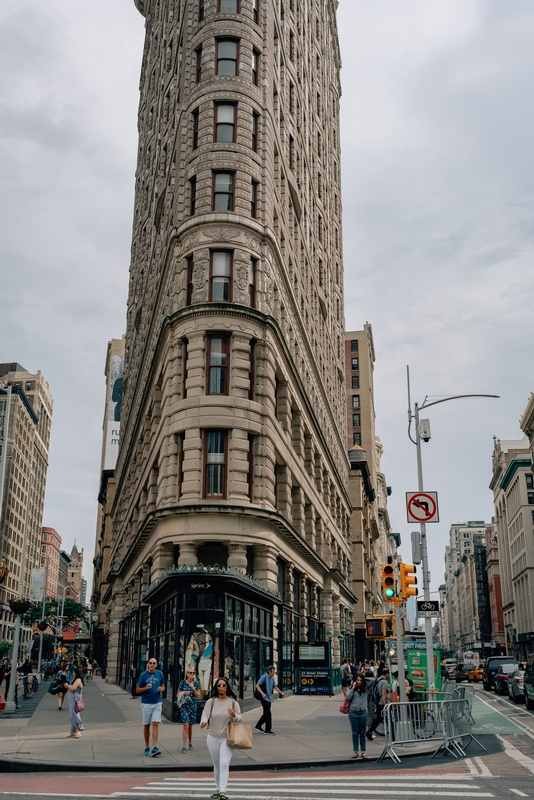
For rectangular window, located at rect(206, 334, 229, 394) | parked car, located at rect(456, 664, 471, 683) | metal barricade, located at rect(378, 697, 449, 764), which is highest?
rectangular window, located at rect(206, 334, 229, 394)

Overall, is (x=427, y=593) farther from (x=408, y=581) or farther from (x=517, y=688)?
(x=517, y=688)

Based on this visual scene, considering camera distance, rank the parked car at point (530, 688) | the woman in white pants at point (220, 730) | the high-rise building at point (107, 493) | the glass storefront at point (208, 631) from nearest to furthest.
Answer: the woman in white pants at point (220, 730), the glass storefront at point (208, 631), the parked car at point (530, 688), the high-rise building at point (107, 493)

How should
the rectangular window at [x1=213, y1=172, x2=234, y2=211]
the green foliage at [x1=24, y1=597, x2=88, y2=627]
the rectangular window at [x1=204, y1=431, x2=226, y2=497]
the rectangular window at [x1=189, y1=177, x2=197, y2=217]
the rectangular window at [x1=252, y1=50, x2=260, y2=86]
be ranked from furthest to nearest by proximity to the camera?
the green foliage at [x1=24, y1=597, x2=88, y2=627] < the rectangular window at [x1=252, y1=50, x2=260, y2=86] < the rectangular window at [x1=189, y1=177, x2=197, y2=217] < the rectangular window at [x1=213, y1=172, x2=234, y2=211] < the rectangular window at [x1=204, y1=431, x2=226, y2=497]

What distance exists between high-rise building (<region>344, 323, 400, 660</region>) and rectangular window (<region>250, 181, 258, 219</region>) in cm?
3987

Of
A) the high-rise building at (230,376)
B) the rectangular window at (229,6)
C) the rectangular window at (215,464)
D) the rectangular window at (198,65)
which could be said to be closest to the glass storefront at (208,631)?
the high-rise building at (230,376)

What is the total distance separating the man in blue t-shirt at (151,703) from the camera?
16.2 metres

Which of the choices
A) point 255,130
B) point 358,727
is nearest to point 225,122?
point 255,130

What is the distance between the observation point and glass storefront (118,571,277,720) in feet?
75.2

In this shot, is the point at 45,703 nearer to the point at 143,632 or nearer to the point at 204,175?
the point at 143,632

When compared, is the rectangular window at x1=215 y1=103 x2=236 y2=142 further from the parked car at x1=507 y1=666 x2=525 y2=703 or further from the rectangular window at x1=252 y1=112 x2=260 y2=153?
the parked car at x1=507 y1=666 x2=525 y2=703

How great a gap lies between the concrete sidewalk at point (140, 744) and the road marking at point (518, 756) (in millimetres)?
2956

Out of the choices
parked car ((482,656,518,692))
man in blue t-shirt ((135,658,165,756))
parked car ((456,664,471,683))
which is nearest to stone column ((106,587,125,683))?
parked car ((482,656,518,692))

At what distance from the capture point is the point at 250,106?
3631cm

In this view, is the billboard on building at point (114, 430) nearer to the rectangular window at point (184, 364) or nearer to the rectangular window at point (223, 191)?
the rectangular window at point (223, 191)
